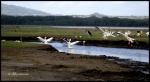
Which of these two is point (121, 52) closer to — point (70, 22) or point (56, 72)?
point (56, 72)

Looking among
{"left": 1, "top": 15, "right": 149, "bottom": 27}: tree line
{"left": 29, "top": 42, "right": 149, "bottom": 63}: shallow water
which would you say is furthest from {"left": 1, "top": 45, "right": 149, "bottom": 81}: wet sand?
{"left": 1, "top": 15, "right": 149, "bottom": 27}: tree line

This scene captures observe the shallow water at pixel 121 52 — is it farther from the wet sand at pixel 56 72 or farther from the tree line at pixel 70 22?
the tree line at pixel 70 22

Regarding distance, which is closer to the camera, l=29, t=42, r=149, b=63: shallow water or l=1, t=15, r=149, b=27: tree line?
l=29, t=42, r=149, b=63: shallow water

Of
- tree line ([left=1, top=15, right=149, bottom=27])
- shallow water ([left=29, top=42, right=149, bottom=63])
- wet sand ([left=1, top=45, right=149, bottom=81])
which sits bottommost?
tree line ([left=1, top=15, right=149, bottom=27])

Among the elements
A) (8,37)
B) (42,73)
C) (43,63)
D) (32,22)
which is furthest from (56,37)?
(32,22)

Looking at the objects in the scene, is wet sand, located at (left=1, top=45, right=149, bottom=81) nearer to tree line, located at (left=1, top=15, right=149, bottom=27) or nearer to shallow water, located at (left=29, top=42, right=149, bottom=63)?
shallow water, located at (left=29, top=42, right=149, bottom=63)


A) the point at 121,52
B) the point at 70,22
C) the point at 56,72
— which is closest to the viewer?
the point at 56,72

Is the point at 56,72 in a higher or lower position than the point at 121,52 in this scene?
higher

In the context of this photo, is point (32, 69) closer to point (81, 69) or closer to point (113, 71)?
point (81, 69)

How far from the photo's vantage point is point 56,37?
63812 mm

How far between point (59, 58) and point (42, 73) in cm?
914

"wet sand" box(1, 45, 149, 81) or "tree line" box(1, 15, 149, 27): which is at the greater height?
"wet sand" box(1, 45, 149, 81)

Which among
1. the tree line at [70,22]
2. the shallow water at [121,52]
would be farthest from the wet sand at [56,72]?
the tree line at [70,22]

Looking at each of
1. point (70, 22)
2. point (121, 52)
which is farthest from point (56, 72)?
point (70, 22)
